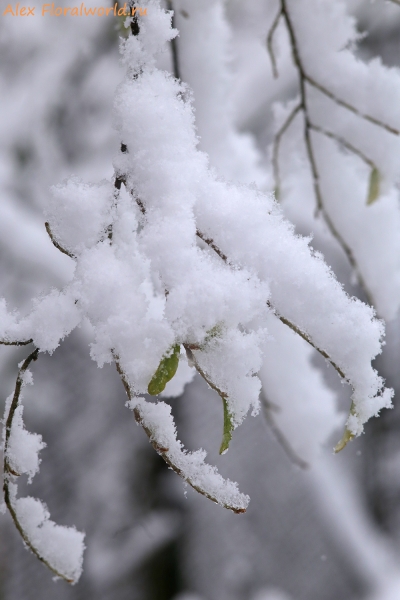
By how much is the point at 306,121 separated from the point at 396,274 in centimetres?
25

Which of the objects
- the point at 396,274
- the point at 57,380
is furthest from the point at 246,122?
the point at 57,380

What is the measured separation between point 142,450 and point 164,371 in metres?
1.78

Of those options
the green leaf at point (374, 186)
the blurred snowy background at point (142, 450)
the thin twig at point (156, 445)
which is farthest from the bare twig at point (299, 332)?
the blurred snowy background at point (142, 450)

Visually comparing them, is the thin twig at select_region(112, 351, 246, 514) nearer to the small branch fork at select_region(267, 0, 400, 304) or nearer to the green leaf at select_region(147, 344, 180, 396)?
the green leaf at select_region(147, 344, 180, 396)

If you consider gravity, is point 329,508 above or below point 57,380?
below

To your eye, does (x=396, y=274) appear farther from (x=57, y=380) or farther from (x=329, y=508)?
(x=329, y=508)

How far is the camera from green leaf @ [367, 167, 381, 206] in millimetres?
535

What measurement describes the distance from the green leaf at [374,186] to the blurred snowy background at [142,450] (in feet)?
1.03

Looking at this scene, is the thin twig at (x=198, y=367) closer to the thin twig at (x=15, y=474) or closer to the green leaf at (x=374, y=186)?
the thin twig at (x=15, y=474)

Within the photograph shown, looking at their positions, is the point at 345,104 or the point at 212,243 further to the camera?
the point at 345,104

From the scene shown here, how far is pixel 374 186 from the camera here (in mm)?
539

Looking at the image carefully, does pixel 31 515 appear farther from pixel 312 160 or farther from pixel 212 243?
pixel 312 160

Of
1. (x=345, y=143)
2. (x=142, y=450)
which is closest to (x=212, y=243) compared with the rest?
(x=345, y=143)

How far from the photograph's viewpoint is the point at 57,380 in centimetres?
167
